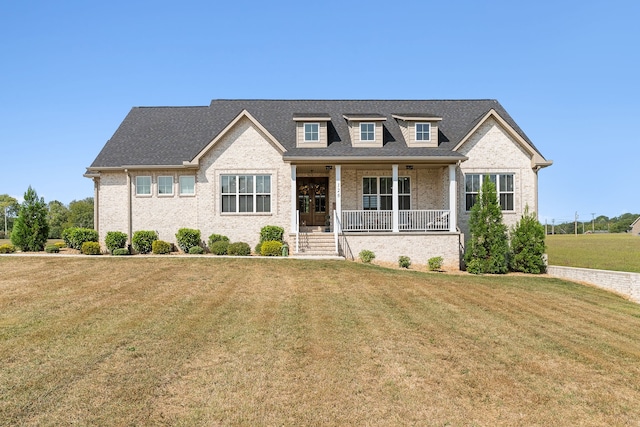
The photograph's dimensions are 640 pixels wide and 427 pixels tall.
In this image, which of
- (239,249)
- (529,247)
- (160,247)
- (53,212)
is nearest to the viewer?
(529,247)

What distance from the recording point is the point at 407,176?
72.1 ft

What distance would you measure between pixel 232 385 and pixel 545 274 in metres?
17.9

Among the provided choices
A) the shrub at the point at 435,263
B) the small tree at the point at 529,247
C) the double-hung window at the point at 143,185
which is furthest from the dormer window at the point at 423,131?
the double-hung window at the point at 143,185

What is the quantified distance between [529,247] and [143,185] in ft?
62.7

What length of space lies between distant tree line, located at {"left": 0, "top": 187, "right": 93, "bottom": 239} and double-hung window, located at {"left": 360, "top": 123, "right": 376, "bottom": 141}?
1658 centimetres

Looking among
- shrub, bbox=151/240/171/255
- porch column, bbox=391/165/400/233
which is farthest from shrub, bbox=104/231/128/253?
porch column, bbox=391/165/400/233

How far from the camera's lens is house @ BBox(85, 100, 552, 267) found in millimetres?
20547

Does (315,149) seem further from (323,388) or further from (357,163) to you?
(323,388)

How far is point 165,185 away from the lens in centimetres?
2150

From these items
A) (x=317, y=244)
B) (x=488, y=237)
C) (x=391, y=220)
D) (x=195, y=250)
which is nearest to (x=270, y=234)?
(x=317, y=244)

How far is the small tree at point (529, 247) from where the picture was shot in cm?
1917

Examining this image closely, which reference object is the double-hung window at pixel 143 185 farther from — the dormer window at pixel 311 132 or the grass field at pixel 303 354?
the grass field at pixel 303 354

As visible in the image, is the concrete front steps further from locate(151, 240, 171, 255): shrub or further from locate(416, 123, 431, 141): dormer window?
locate(416, 123, 431, 141): dormer window

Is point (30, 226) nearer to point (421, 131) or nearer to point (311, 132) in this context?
point (311, 132)
